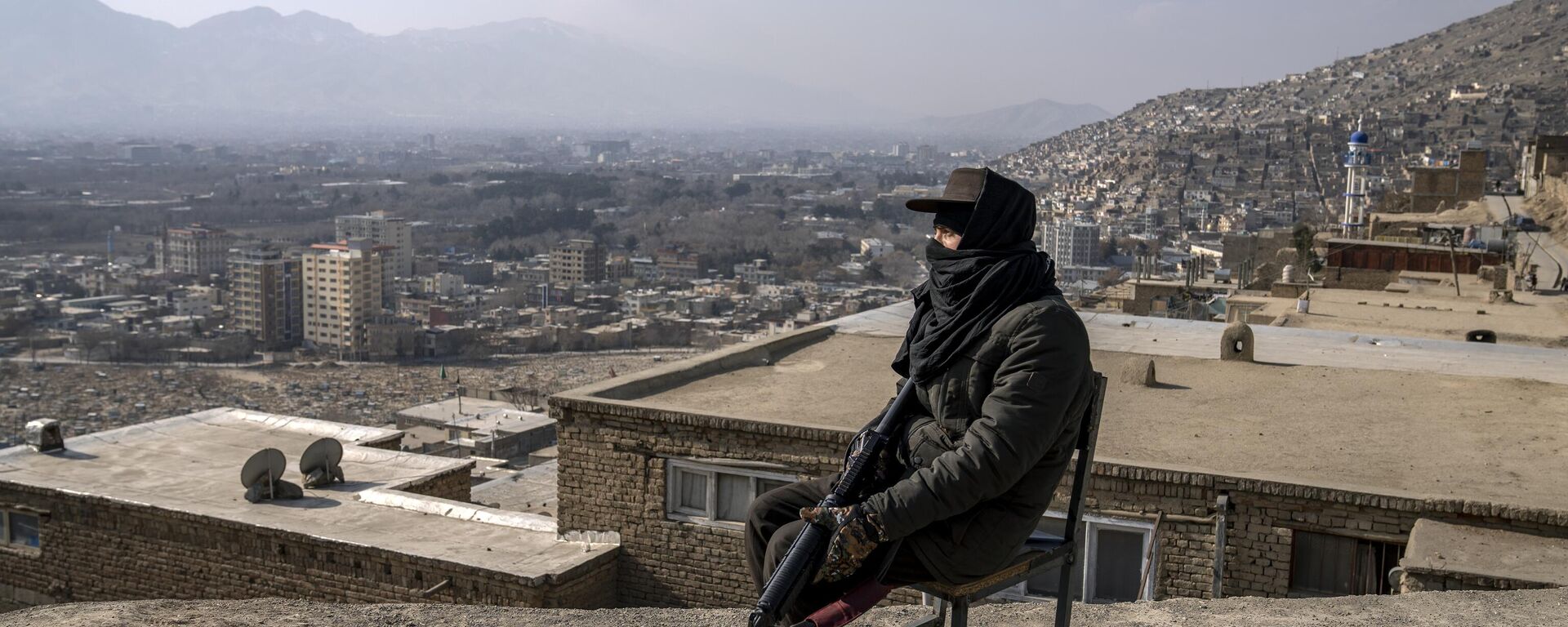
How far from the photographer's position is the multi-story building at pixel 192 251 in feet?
252

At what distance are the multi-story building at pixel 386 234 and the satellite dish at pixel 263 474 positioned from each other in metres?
66.3

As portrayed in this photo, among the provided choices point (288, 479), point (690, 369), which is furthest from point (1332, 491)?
Answer: point (288, 479)

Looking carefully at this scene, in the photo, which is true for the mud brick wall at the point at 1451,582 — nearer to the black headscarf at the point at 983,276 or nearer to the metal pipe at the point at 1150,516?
the metal pipe at the point at 1150,516

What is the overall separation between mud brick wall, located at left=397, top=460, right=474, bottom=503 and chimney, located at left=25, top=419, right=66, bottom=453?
3.01 metres

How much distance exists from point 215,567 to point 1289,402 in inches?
247

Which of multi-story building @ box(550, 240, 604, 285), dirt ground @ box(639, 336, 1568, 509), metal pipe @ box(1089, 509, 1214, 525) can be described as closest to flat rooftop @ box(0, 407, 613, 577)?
dirt ground @ box(639, 336, 1568, 509)

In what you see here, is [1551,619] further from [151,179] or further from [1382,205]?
[151,179]

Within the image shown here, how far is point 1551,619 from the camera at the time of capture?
3533 millimetres

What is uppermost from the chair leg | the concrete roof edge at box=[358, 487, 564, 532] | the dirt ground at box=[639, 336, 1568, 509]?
the chair leg

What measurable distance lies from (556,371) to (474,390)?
595 centimetres

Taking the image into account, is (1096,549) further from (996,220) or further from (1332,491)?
(996,220)

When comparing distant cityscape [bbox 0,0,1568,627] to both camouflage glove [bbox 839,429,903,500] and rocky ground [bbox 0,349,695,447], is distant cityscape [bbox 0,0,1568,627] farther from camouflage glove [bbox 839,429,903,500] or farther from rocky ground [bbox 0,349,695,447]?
rocky ground [bbox 0,349,695,447]

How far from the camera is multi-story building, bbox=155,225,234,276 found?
76938mm

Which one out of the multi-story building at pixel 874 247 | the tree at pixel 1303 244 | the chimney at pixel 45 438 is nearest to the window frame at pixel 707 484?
the chimney at pixel 45 438
